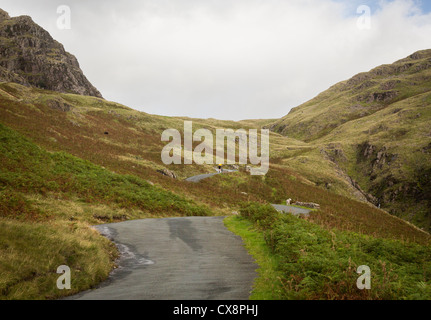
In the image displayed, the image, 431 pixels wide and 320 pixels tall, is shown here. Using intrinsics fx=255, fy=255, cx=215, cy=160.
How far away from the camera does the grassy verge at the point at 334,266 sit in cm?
614

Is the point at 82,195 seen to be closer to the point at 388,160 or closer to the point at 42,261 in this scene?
the point at 42,261

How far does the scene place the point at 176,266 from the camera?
10156 mm

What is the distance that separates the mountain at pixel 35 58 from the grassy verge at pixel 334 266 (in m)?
146

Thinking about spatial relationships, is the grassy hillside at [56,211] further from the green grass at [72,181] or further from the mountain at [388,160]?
the mountain at [388,160]

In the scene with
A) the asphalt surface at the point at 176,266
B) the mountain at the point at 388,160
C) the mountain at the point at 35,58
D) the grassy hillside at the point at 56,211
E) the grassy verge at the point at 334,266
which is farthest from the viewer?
the mountain at the point at 35,58

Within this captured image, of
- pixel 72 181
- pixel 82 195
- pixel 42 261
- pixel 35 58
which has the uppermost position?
pixel 35 58

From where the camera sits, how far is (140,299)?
22.5ft

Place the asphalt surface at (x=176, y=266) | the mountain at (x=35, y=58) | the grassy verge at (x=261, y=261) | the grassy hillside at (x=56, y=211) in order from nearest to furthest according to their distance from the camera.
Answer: the grassy verge at (x=261, y=261)
the asphalt surface at (x=176, y=266)
the grassy hillside at (x=56, y=211)
the mountain at (x=35, y=58)

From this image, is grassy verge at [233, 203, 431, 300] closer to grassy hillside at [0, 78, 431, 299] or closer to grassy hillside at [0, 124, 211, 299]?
grassy hillside at [0, 78, 431, 299]

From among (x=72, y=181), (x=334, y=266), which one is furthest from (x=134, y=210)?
(x=334, y=266)

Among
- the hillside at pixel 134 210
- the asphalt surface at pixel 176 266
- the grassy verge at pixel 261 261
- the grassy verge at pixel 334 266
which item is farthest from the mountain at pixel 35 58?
the grassy verge at pixel 334 266

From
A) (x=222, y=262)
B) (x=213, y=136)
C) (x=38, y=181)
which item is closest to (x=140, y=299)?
(x=222, y=262)

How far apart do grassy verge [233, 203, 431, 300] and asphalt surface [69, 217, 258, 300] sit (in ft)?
3.09

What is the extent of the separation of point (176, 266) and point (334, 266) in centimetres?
584
